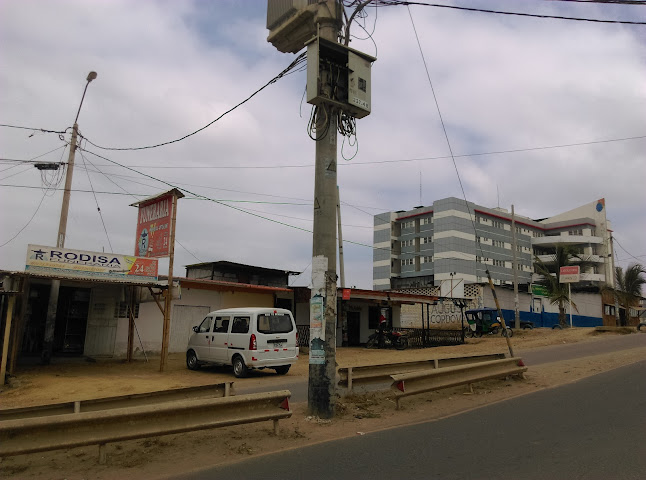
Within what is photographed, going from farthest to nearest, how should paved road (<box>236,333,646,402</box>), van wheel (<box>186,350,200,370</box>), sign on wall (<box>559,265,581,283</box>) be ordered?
1. sign on wall (<box>559,265,581,283</box>)
2. van wheel (<box>186,350,200,370</box>)
3. paved road (<box>236,333,646,402</box>)

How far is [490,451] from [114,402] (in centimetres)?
502

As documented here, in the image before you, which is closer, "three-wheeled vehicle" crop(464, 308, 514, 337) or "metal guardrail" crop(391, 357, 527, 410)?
"metal guardrail" crop(391, 357, 527, 410)

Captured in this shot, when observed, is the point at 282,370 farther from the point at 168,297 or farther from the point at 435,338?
the point at 435,338

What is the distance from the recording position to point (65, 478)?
5.11m

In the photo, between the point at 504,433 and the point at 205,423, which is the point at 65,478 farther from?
the point at 504,433

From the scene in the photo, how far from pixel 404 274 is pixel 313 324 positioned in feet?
248

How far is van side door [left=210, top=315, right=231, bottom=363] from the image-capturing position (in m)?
15.0

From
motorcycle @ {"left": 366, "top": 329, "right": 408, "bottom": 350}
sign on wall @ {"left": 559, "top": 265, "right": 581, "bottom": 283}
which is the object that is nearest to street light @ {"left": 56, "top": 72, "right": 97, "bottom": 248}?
motorcycle @ {"left": 366, "top": 329, "right": 408, "bottom": 350}

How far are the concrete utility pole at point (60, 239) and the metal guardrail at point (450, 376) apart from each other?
12.8 m

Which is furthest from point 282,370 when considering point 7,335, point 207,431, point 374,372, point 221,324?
point 207,431

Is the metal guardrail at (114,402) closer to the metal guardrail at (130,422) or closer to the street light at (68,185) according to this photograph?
the metal guardrail at (130,422)

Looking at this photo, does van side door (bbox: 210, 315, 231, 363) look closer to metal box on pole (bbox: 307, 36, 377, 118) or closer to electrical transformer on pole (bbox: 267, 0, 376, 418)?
electrical transformer on pole (bbox: 267, 0, 376, 418)

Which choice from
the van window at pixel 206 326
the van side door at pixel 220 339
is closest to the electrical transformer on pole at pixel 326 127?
the van side door at pixel 220 339

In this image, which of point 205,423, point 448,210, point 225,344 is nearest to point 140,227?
point 225,344
